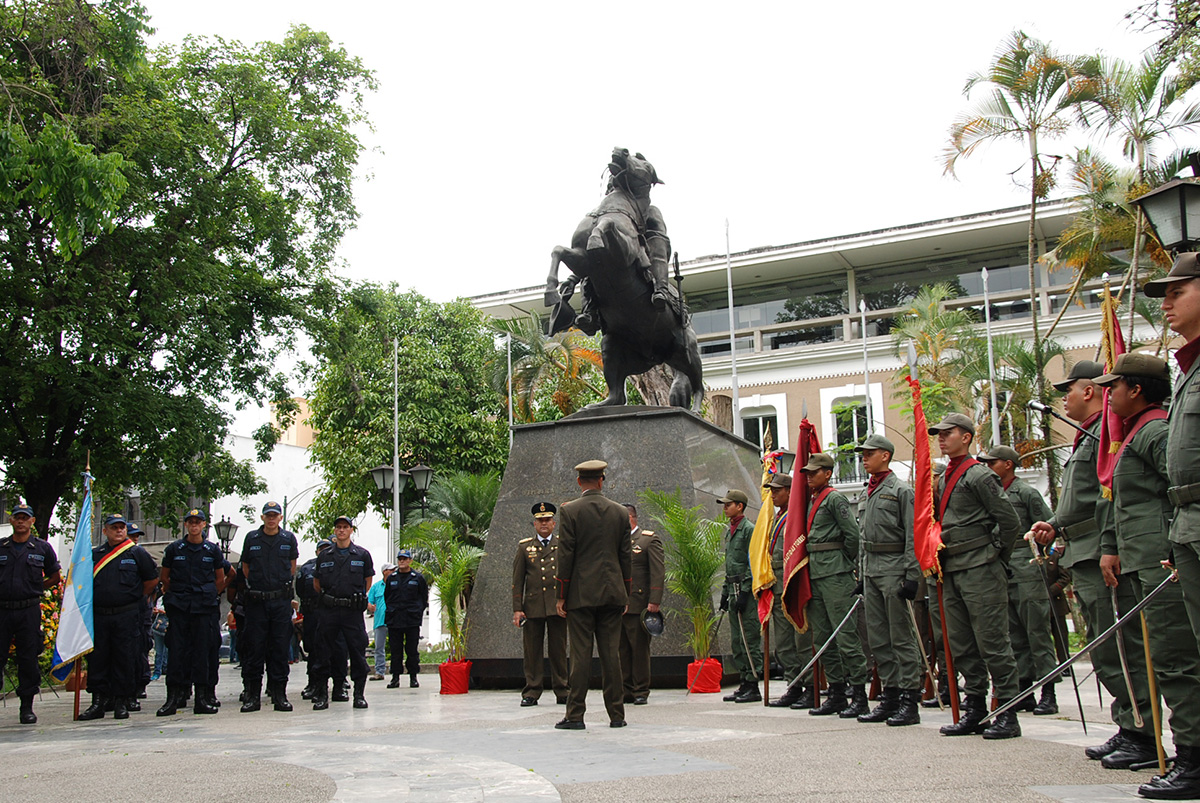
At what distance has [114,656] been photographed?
9.62 metres

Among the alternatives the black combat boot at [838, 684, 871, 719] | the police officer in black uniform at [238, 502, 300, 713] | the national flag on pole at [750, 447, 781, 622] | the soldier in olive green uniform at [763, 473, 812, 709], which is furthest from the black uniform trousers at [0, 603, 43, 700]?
the black combat boot at [838, 684, 871, 719]

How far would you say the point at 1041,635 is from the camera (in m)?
8.05

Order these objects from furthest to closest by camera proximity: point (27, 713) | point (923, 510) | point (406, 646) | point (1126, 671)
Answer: point (406, 646)
point (27, 713)
point (923, 510)
point (1126, 671)

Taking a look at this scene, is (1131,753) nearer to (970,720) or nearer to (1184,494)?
(970,720)

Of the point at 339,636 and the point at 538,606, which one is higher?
the point at 538,606

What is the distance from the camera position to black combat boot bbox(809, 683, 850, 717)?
771 cm

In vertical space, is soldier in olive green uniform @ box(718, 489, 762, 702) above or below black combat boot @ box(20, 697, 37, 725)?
above

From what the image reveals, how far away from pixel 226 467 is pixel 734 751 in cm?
1862

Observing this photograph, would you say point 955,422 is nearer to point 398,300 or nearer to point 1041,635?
point 1041,635

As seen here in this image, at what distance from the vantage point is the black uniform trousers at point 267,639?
9805 mm

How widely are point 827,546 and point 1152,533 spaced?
11.0 feet

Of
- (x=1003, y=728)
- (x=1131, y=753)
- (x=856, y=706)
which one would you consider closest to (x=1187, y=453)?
(x=1131, y=753)

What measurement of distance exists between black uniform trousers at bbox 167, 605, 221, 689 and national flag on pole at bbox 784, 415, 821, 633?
17.2 feet

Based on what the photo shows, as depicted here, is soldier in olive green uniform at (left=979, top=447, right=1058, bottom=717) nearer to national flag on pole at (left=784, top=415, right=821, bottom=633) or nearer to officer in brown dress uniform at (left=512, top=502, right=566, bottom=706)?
national flag on pole at (left=784, top=415, right=821, bottom=633)
